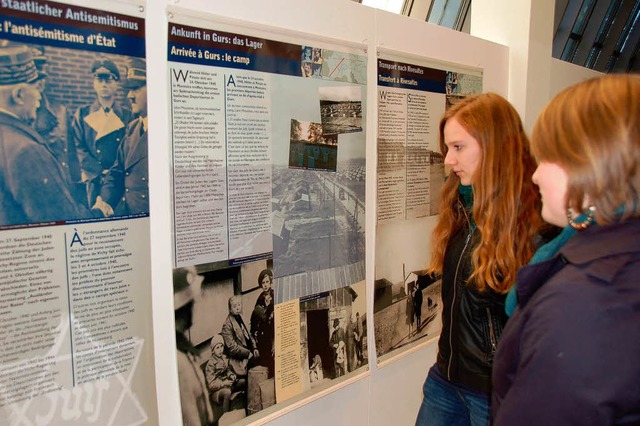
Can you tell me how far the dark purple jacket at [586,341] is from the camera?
28.2 inches

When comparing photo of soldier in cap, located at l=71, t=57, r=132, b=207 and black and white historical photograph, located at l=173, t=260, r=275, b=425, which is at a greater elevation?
photo of soldier in cap, located at l=71, t=57, r=132, b=207

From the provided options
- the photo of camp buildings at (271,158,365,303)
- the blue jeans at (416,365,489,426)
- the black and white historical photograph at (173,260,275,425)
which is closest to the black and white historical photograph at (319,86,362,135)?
the photo of camp buildings at (271,158,365,303)

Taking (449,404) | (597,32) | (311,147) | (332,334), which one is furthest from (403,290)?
(597,32)

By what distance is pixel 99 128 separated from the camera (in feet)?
3.88

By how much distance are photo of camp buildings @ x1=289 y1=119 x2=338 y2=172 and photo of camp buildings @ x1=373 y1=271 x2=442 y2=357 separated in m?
0.60

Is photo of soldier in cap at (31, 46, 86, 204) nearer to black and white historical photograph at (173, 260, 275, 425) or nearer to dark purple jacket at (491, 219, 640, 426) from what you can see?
black and white historical photograph at (173, 260, 275, 425)

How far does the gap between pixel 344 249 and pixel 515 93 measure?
165cm

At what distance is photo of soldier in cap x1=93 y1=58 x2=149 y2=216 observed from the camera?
121 cm

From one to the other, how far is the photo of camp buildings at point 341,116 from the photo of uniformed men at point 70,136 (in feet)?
2.18

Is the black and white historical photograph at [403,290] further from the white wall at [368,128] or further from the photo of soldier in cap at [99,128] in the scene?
the photo of soldier in cap at [99,128]

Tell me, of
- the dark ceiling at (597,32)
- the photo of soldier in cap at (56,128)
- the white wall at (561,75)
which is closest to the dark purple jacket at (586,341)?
the photo of soldier in cap at (56,128)

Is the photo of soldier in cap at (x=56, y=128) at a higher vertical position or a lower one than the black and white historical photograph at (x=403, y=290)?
higher

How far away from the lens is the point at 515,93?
2.75 meters

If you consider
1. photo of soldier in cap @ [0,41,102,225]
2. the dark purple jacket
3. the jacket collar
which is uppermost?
photo of soldier in cap @ [0,41,102,225]
